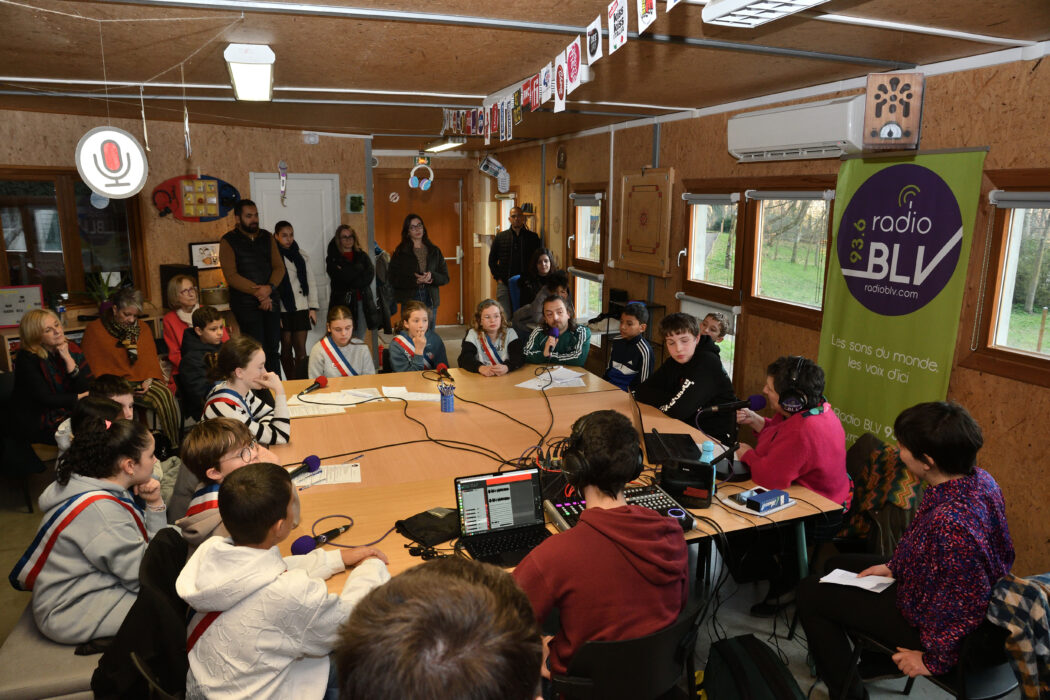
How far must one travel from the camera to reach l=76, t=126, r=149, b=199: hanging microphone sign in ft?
11.0

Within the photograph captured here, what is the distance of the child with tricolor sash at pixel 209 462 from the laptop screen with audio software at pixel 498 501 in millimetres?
799

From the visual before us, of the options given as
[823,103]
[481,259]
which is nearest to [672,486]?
[823,103]

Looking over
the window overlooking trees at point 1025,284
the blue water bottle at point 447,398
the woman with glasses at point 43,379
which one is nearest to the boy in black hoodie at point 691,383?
the blue water bottle at point 447,398

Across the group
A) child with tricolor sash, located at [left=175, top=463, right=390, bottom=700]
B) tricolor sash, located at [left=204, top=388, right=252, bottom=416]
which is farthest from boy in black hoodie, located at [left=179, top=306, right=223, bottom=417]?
child with tricolor sash, located at [left=175, top=463, right=390, bottom=700]

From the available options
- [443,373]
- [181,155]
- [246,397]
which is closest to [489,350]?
[443,373]

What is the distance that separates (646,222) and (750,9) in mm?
3958

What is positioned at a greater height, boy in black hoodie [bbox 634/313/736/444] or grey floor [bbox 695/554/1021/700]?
boy in black hoodie [bbox 634/313/736/444]

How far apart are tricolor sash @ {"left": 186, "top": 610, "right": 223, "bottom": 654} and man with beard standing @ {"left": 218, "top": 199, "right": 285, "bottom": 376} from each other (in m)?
4.67

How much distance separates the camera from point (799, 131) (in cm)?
413

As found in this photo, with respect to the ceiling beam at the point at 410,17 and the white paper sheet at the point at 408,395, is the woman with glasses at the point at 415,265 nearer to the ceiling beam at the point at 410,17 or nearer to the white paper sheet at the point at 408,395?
the white paper sheet at the point at 408,395

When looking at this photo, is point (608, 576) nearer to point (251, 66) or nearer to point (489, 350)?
point (251, 66)

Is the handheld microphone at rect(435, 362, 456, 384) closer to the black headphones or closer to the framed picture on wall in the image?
the black headphones

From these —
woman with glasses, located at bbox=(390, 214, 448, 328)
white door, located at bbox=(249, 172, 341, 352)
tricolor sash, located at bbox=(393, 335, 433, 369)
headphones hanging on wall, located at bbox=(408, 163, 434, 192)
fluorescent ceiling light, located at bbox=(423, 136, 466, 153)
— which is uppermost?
fluorescent ceiling light, located at bbox=(423, 136, 466, 153)

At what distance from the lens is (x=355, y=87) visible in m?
4.37
